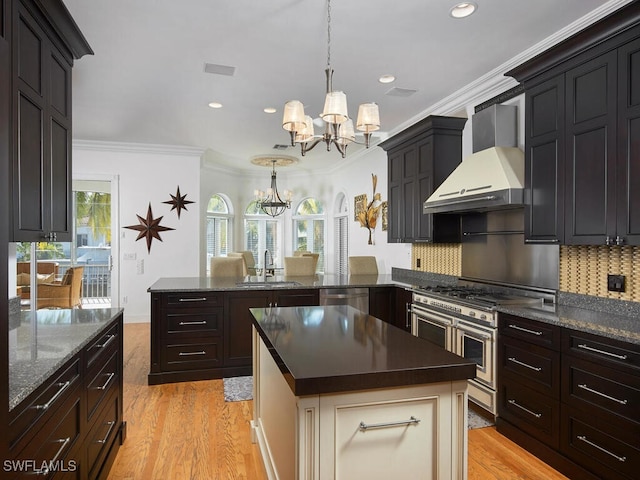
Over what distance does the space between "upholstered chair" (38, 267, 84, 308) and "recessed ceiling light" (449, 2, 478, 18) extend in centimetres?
607

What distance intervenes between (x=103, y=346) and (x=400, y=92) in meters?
3.68

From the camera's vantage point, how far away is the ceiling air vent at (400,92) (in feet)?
14.2

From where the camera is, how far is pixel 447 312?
3635 millimetres

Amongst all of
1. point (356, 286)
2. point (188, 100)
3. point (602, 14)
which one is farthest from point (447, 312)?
point (188, 100)

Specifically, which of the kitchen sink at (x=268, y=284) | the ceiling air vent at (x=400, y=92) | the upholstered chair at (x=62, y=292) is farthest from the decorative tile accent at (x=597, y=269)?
the upholstered chair at (x=62, y=292)

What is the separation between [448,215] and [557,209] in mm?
1638

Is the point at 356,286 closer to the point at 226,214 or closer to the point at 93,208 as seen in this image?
the point at 93,208

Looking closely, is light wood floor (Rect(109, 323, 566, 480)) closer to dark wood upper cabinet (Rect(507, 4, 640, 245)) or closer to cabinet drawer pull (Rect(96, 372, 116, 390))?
cabinet drawer pull (Rect(96, 372, 116, 390))

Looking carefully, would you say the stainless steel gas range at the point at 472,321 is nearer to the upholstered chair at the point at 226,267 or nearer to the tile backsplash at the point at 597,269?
the tile backsplash at the point at 597,269

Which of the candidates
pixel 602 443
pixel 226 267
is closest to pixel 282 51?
pixel 226 267

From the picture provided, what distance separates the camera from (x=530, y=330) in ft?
8.95

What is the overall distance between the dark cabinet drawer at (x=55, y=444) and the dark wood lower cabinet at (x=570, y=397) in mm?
2622

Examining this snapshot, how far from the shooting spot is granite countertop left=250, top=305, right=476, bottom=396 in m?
1.38

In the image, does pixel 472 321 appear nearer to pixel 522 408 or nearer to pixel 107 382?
pixel 522 408
